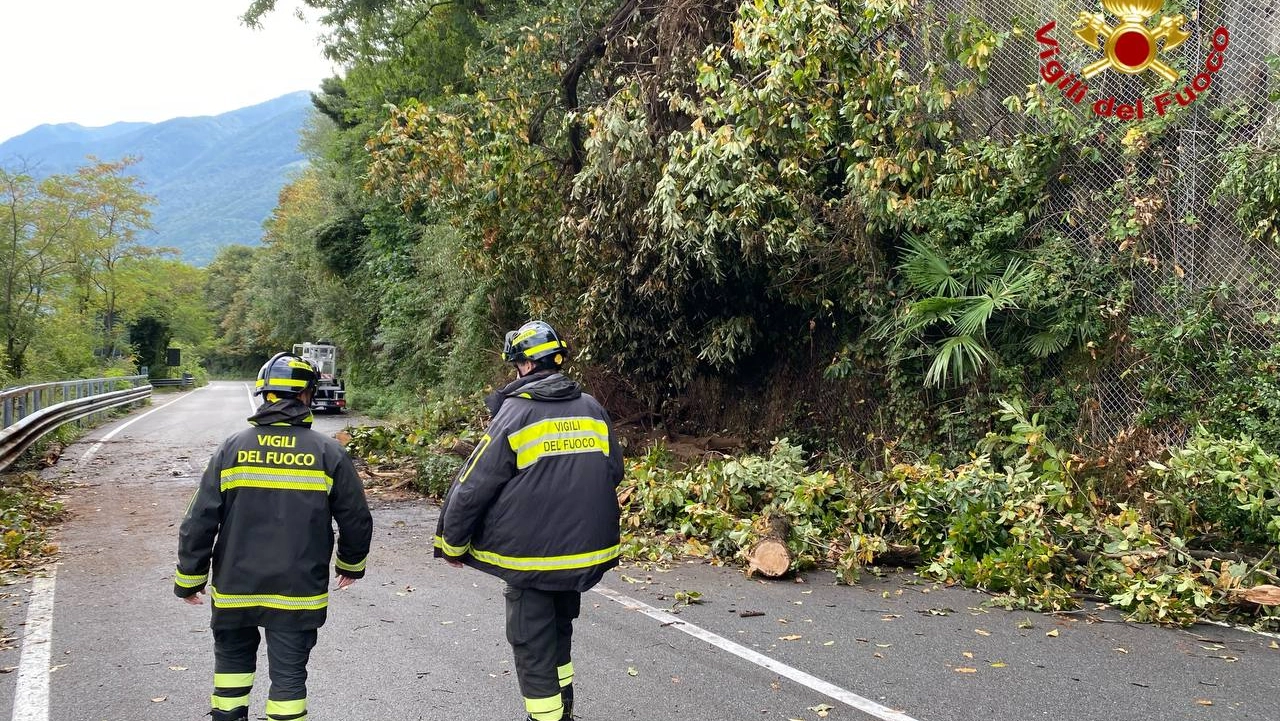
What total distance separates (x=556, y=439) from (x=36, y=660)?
3431 millimetres

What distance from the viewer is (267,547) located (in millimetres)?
3717

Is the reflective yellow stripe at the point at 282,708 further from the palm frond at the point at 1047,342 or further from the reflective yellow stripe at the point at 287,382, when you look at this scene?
the palm frond at the point at 1047,342

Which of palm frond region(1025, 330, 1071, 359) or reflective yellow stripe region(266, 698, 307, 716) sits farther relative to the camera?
palm frond region(1025, 330, 1071, 359)

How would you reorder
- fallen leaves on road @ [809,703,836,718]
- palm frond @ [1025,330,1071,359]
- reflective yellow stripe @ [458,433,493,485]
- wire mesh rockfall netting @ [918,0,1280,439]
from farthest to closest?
palm frond @ [1025,330,1071,359] < wire mesh rockfall netting @ [918,0,1280,439] < fallen leaves on road @ [809,703,836,718] < reflective yellow stripe @ [458,433,493,485]

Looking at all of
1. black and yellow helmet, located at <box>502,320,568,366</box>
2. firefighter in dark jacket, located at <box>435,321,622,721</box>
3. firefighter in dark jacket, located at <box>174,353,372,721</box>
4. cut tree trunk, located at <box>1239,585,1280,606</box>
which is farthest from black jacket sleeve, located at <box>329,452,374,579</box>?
cut tree trunk, located at <box>1239,585,1280,606</box>

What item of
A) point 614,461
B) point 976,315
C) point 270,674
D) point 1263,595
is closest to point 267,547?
point 270,674

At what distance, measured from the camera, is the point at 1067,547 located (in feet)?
22.3

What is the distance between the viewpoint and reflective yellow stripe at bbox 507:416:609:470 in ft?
12.7

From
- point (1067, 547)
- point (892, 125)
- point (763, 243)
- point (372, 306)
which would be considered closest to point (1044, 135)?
point (892, 125)

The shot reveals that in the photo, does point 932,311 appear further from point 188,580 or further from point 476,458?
point 188,580

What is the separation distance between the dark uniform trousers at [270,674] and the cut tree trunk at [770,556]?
4044 mm

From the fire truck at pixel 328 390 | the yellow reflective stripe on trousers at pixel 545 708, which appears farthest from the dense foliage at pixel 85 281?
the yellow reflective stripe on trousers at pixel 545 708

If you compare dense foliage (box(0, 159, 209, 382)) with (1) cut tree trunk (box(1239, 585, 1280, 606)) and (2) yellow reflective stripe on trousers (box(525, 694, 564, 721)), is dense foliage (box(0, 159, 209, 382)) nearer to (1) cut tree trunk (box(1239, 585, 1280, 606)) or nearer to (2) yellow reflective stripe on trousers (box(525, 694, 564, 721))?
(2) yellow reflective stripe on trousers (box(525, 694, 564, 721))

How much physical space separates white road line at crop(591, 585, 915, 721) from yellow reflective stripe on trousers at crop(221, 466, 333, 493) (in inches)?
Result: 103
